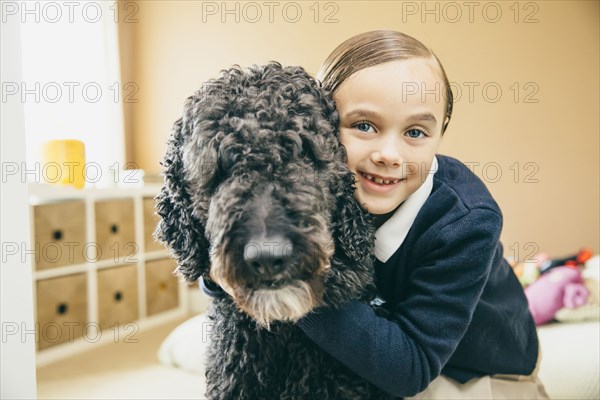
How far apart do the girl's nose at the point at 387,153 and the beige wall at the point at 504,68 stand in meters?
0.45

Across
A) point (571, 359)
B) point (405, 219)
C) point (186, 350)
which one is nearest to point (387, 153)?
point (405, 219)

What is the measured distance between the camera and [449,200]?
0.91 metres

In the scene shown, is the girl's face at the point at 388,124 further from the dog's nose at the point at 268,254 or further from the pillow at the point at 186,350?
the pillow at the point at 186,350

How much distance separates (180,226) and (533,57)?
3.34ft

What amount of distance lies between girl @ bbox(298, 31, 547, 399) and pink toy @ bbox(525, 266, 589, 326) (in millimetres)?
964

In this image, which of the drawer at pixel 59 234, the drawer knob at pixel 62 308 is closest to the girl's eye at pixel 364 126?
the drawer at pixel 59 234

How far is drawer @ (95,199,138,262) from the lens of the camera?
2.74m

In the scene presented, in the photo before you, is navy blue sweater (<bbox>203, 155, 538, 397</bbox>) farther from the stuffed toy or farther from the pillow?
the pillow

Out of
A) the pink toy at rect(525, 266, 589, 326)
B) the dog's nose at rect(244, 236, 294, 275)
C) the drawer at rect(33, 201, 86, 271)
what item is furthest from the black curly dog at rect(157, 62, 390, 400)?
the drawer at rect(33, 201, 86, 271)

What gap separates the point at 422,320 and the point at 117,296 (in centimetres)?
242

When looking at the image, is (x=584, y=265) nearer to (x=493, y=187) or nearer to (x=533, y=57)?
(x=493, y=187)

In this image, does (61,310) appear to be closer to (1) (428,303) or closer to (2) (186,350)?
(2) (186,350)

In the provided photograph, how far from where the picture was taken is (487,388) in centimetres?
107

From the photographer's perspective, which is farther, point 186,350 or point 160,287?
point 160,287
